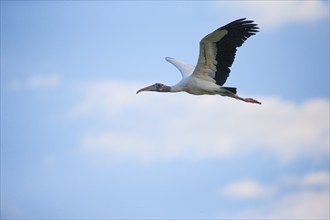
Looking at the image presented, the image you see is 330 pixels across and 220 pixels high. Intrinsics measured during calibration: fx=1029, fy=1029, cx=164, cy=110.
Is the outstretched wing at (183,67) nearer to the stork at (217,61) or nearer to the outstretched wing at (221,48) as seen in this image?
the stork at (217,61)

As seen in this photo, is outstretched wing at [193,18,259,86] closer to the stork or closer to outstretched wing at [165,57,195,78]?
the stork

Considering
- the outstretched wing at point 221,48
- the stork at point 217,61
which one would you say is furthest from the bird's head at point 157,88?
the outstretched wing at point 221,48

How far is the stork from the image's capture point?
2688cm

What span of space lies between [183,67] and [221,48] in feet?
9.87

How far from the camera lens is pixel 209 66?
27531 millimetres

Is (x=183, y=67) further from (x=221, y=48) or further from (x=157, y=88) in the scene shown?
(x=221, y=48)

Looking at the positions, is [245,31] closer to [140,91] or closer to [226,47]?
[226,47]

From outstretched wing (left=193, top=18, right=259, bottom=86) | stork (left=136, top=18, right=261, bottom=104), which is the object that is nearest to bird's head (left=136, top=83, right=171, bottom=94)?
stork (left=136, top=18, right=261, bottom=104)

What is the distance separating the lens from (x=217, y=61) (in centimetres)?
2744

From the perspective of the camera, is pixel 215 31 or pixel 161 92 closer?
pixel 215 31

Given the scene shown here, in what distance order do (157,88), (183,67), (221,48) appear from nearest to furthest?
(221,48), (157,88), (183,67)

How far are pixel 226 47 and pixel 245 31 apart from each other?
66cm

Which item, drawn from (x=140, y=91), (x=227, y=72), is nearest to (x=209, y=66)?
(x=227, y=72)

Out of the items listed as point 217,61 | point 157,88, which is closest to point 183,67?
point 157,88
